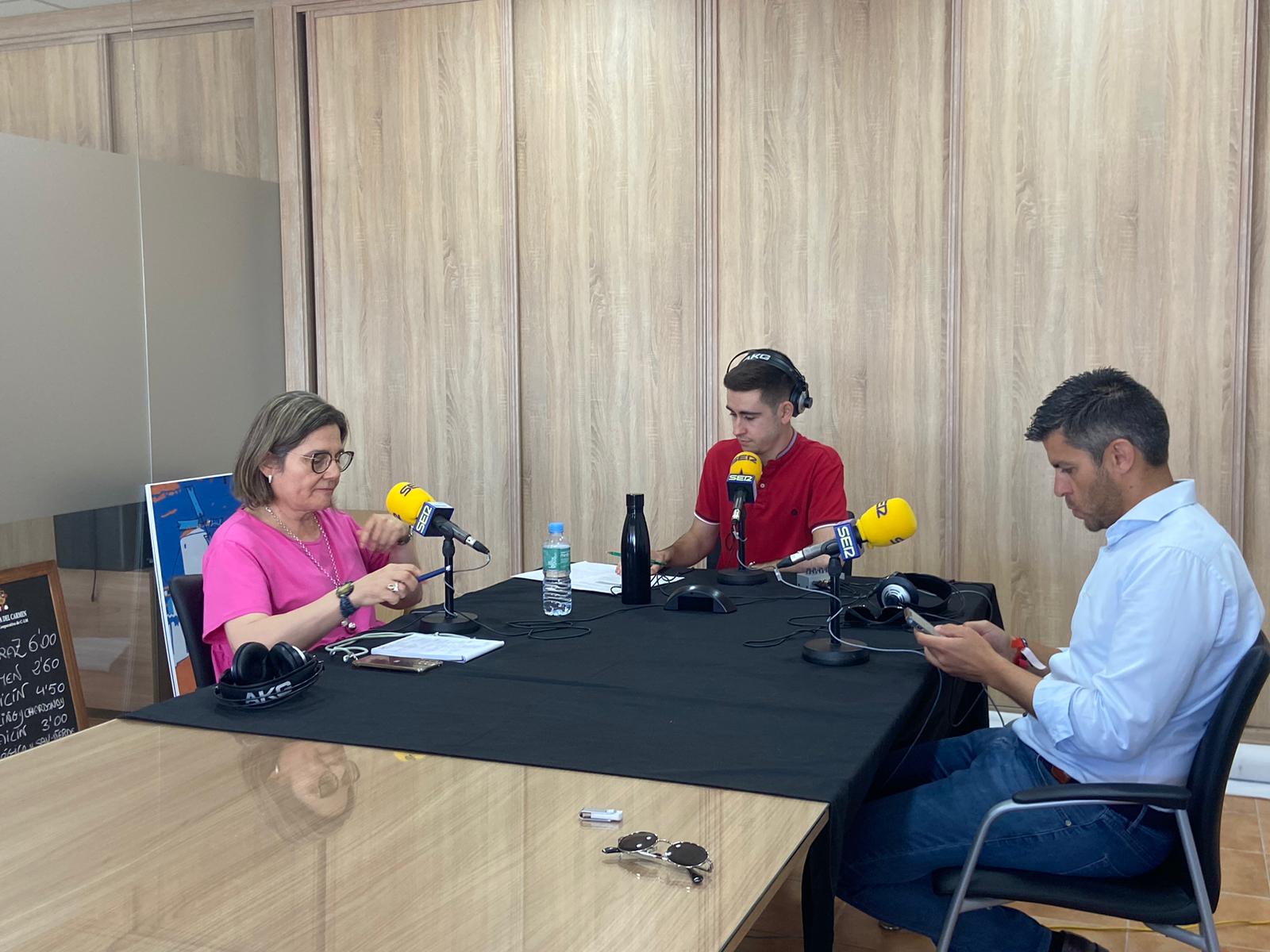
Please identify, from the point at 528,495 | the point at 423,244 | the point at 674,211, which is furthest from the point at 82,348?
the point at 674,211

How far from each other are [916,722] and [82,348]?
10.3 feet

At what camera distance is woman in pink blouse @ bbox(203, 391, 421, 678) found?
2.37 metres

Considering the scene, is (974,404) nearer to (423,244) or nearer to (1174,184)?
(1174,184)

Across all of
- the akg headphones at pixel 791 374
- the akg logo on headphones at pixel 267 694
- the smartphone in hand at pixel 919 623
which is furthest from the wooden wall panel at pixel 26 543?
the smartphone in hand at pixel 919 623

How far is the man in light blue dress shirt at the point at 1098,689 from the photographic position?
1790mm

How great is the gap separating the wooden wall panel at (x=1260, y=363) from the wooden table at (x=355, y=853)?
3.05 metres

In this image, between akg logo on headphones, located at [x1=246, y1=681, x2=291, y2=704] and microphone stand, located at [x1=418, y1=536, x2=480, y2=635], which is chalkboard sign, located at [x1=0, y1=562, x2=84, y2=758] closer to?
microphone stand, located at [x1=418, y1=536, x2=480, y2=635]

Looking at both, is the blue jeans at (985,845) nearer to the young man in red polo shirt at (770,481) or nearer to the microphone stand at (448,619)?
the microphone stand at (448,619)

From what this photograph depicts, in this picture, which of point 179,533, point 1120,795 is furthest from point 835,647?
point 179,533

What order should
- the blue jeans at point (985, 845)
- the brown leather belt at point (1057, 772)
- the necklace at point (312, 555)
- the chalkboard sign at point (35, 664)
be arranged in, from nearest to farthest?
1. the blue jeans at point (985, 845)
2. the brown leather belt at point (1057, 772)
3. the necklace at point (312, 555)
4. the chalkboard sign at point (35, 664)

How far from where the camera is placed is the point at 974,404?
4.17 metres

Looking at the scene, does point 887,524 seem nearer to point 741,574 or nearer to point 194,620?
point 741,574

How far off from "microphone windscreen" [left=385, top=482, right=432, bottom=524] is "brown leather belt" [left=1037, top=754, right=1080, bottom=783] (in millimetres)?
1457

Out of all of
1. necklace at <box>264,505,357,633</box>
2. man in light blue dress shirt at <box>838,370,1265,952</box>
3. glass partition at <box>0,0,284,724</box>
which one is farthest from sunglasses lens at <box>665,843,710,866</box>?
glass partition at <box>0,0,284,724</box>
